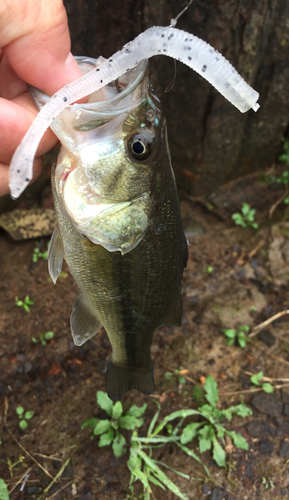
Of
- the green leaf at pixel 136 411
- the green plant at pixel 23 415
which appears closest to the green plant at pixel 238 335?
the green leaf at pixel 136 411

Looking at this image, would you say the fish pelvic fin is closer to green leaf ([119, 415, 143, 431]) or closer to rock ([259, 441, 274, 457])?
green leaf ([119, 415, 143, 431])

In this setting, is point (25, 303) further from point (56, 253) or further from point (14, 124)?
point (14, 124)

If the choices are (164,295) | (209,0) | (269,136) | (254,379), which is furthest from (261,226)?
(164,295)

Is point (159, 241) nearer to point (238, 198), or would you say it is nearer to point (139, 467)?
point (139, 467)

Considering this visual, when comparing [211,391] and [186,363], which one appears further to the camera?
[186,363]

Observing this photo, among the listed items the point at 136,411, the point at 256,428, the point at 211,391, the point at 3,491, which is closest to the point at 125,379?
the point at 136,411
